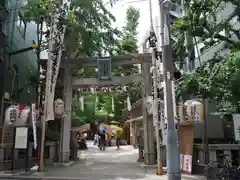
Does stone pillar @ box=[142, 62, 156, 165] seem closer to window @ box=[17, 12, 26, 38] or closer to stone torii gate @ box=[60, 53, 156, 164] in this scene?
stone torii gate @ box=[60, 53, 156, 164]

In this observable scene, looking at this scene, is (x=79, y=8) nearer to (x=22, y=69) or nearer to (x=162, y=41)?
(x=22, y=69)

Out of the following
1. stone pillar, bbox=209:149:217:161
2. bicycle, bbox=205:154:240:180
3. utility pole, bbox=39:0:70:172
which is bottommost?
bicycle, bbox=205:154:240:180

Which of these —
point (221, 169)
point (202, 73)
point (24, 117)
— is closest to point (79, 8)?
point (24, 117)

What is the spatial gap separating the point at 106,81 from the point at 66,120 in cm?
331

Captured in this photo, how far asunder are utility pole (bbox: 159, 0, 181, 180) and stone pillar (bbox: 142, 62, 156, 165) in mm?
7372

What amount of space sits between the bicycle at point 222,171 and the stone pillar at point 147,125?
17.4 feet

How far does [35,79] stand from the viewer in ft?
65.8

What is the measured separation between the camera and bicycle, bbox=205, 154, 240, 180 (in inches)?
400

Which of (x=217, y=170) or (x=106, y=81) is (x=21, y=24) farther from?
(x=217, y=170)

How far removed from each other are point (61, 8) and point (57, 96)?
6.17m

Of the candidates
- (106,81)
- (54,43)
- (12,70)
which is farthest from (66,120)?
(12,70)

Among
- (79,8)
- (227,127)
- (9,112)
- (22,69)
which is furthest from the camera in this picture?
(22,69)

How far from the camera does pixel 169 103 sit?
9.15 m

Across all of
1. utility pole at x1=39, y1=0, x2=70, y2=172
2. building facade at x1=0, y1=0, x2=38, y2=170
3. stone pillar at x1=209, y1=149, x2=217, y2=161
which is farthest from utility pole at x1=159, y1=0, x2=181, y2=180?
building facade at x1=0, y1=0, x2=38, y2=170
